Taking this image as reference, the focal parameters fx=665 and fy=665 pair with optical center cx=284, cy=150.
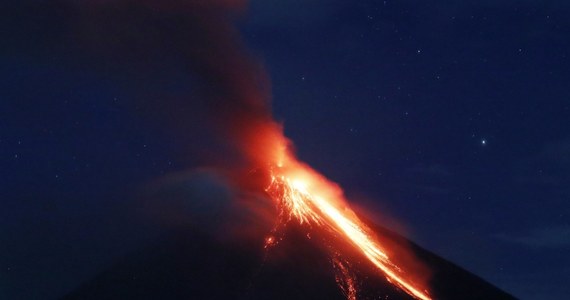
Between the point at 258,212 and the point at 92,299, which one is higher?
the point at 258,212

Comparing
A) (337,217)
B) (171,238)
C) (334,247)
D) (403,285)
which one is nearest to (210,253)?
(171,238)

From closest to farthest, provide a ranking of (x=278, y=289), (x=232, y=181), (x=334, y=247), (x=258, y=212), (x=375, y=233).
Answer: (x=278, y=289) → (x=334, y=247) → (x=258, y=212) → (x=232, y=181) → (x=375, y=233)

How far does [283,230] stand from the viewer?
1623 inches

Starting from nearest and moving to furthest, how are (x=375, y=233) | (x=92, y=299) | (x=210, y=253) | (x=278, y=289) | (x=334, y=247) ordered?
(x=278, y=289) → (x=92, y=299) → (x=210, y=253) → (x=334, y=247) → (x=375, y=233)

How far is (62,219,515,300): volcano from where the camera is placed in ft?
108

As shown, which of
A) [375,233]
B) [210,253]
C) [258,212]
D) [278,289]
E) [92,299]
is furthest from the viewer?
[375,233]

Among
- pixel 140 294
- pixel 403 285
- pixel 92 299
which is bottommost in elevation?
pixel 92 299

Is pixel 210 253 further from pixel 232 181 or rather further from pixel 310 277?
pixel 232 181

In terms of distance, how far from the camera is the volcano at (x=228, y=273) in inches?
1300

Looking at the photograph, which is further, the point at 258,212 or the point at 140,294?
the point at 258,212

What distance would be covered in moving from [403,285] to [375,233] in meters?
13.5

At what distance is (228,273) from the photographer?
35.3m

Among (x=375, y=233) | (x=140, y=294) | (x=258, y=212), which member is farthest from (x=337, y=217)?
(x=140, y=294)

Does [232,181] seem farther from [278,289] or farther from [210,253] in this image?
[278,289]
